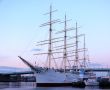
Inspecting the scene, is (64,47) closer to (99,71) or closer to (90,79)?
(90,79)

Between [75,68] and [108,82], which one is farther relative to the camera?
[75,68]

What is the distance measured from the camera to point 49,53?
321 feet

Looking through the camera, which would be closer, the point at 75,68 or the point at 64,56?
the point at 64,56

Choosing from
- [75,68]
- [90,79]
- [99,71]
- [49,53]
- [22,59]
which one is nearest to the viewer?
[22,59]

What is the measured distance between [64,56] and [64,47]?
3.90m

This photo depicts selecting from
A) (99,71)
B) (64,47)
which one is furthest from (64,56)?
(99,71)

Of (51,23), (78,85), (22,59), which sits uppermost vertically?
(51,23)

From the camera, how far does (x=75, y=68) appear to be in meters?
119

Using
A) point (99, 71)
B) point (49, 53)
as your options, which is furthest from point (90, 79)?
point (99, 71)

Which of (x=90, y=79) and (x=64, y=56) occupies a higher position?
(x=64, y=56)

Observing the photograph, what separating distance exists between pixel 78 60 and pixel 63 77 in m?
19.8

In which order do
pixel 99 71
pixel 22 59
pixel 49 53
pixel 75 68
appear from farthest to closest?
1. pixel 99 71
2. pixel 75 68
3. pixel 49 53
4. pixel 22 59

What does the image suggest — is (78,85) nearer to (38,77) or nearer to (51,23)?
(38,77)

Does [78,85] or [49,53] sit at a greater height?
[49,53]
